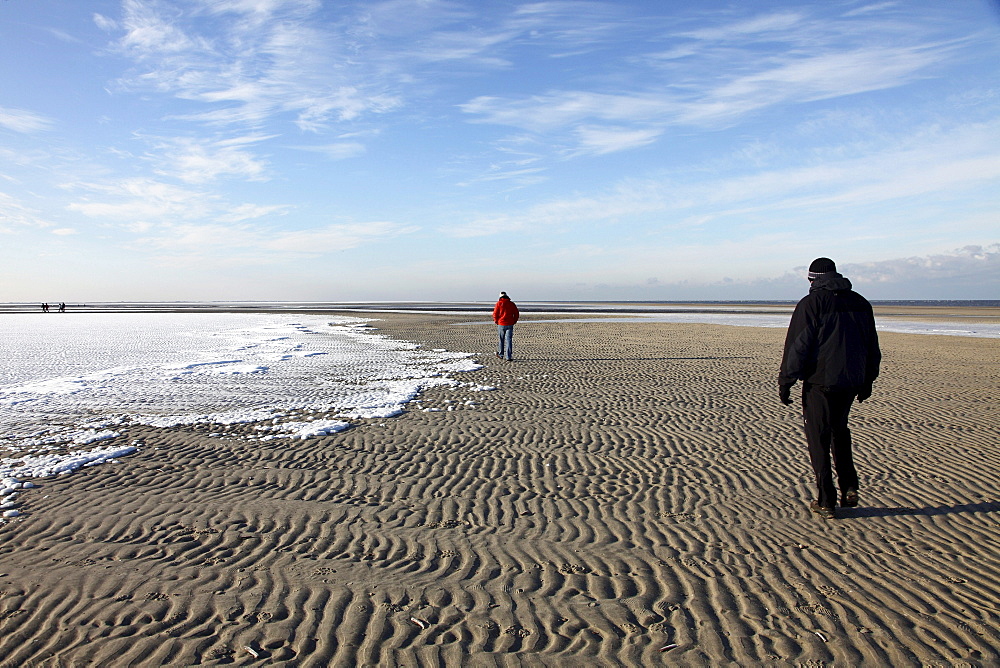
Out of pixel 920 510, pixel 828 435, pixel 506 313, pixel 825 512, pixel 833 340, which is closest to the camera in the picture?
pixel 833 340

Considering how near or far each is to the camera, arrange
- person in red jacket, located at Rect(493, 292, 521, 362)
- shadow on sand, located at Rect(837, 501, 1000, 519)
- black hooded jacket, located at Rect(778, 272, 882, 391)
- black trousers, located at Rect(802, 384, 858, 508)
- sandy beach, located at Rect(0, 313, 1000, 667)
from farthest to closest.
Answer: person in red jacket, located at Rect(493, 292, 521, 362)
shadow on sand, located at Rect(837, 501, 1000, 519)
black trousers, located at Rect(802, 384, 858, 508)
black hooded jacket, located at Rect(778, 272, 882, 391)
sandy beach, located at Rect(0, 313, 1000, 667)

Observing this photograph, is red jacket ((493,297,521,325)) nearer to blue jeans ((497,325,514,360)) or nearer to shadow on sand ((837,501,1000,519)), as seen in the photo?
blue jeans ((497,325,514,360))

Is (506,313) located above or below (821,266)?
below

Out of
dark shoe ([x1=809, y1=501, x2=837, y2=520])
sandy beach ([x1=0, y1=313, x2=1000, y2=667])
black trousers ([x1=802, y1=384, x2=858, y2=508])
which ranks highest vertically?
black trousers ([x1=802, y1=384, x2=858, y2=508])

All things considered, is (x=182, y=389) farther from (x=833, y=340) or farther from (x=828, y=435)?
(x=833, y=340)

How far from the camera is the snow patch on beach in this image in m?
8.88

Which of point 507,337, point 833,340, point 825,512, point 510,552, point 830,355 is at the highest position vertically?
point 833,340

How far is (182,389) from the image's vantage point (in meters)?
13.5

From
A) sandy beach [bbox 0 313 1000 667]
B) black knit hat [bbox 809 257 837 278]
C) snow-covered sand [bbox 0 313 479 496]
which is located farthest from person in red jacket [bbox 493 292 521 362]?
black knit hat [bbox 809 257 837 278]

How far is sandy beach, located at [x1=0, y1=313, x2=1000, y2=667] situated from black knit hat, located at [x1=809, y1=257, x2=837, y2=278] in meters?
2.32

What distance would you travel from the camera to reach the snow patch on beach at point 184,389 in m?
8.88

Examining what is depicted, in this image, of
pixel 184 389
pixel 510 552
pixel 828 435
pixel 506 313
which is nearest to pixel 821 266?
pixel 828 435

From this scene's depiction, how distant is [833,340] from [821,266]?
70 cm

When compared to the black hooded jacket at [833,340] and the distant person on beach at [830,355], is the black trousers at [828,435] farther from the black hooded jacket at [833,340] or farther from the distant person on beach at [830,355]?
the black hooded jacket at [833,340]
